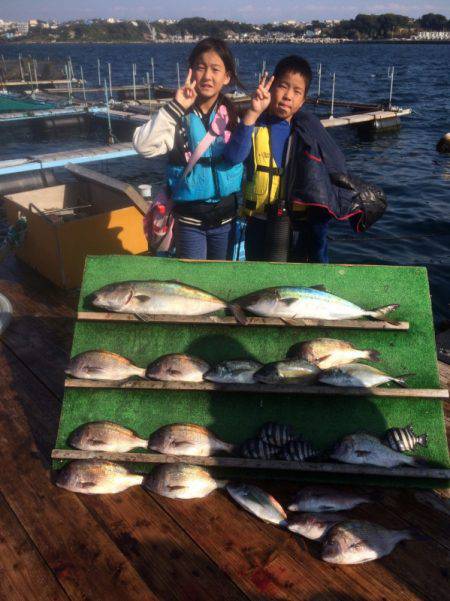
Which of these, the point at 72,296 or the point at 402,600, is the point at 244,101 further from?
the point at 402,600

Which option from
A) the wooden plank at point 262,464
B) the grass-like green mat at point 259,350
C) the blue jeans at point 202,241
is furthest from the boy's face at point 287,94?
the wooden plank at point 262,464

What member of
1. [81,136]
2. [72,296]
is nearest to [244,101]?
[81,136]

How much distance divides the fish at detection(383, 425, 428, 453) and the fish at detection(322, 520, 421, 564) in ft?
2.15

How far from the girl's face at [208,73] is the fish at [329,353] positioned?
258 cm

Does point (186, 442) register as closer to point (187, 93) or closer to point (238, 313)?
point (238, 313)

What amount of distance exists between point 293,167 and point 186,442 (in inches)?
118

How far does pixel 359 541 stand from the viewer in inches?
126

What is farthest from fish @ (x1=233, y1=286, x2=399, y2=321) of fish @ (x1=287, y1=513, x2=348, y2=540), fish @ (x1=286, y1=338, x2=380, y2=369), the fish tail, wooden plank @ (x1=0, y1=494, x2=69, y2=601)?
wooden plank @ (x1=0, y1=494, x2=69, y2=601)

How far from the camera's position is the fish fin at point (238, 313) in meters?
4.34

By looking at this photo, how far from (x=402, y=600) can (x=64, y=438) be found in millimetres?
2815

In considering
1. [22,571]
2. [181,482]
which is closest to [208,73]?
[181,482]

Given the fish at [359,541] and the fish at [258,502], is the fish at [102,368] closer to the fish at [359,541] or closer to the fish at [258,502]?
the fish at [258,502]

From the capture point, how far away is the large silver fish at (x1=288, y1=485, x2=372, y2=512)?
11.6 feet

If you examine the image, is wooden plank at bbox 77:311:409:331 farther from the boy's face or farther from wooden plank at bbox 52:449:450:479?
the boy's face
